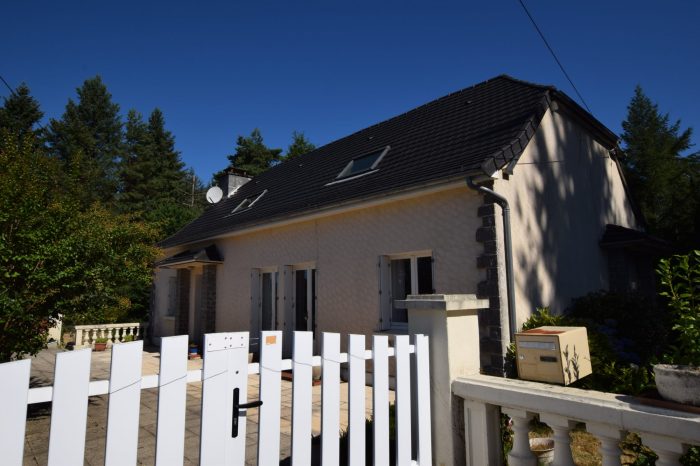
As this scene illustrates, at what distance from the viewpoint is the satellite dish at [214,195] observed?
16.3 metres

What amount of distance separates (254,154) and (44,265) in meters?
29.5

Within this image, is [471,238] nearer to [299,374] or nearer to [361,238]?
[361,238]

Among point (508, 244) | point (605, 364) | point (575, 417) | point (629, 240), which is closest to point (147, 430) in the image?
point (575, 417)

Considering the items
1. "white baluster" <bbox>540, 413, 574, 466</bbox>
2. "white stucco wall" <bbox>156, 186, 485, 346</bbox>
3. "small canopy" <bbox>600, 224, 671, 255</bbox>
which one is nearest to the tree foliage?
"white stucco wall" <bbox>156, 186, 485, 346</bbox>

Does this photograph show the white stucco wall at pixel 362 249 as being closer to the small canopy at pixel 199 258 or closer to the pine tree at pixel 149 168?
the small canopy at pixel 199 258

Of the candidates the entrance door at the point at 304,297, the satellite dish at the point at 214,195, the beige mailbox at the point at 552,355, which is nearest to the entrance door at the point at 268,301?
the entrance door at the point at 304,297

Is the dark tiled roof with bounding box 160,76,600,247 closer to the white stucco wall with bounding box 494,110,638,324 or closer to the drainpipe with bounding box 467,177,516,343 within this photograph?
the drainpipe with bounding box 467,177,516,343

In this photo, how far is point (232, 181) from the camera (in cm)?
1681

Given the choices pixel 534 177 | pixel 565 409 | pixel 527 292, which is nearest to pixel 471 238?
pixel 527 292

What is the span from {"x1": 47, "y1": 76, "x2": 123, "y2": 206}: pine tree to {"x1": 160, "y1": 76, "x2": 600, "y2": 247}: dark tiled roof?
65.4 feet

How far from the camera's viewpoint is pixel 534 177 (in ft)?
24.5

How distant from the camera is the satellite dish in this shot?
16.3 m

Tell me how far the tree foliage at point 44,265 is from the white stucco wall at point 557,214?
229 inches

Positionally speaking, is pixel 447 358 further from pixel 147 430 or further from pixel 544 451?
pixel 147 430
